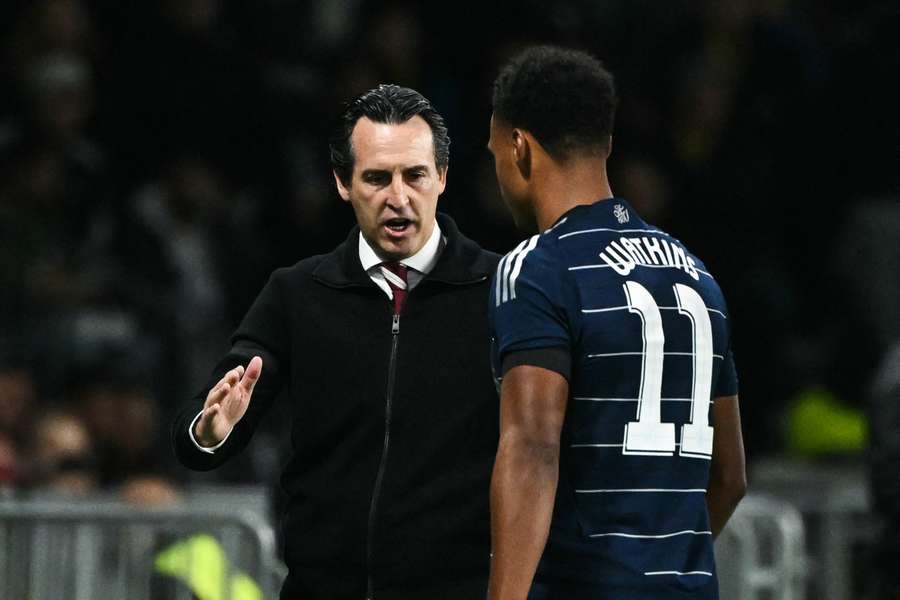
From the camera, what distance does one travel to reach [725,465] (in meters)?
4.21

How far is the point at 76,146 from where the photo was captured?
9.55m

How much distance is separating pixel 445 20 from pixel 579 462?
24.5 ft

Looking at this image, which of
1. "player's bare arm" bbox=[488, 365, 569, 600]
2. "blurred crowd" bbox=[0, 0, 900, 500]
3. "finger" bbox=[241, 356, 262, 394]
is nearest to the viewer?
"player's bare arm" bbox=[488, 365, 569, 600]

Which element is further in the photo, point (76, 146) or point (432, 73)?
point (432, 73)

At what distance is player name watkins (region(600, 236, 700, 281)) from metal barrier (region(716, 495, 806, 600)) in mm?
3229

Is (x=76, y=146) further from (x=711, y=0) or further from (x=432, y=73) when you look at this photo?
(x=711, y=0)

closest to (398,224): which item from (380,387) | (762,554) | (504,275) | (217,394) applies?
(380,387)

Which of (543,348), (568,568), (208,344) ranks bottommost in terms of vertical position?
(568,568)

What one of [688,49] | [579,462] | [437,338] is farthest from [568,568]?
[688,49]

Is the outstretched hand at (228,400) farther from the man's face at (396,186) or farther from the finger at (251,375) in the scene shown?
the man's face at (396,186)

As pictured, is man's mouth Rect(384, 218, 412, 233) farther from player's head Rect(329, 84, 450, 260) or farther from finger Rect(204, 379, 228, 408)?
finger Rect(204, 379, 228, 408)

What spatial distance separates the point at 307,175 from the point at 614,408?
6874mm

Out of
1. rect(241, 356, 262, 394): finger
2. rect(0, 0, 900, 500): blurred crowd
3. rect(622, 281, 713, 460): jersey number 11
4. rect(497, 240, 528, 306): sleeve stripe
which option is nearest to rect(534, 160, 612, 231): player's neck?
rect(497, 240, 528, 306): sleeve stripe

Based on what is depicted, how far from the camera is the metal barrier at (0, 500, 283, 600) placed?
631 cm
